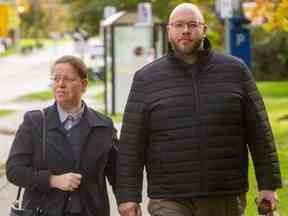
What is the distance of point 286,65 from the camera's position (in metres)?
48.4

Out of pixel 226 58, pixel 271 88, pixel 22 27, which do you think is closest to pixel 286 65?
pixel 271 88

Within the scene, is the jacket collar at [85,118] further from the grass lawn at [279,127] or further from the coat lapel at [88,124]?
the grass lawn at [279,127]

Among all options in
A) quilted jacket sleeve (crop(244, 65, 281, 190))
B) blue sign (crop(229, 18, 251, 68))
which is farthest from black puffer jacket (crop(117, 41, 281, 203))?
blue sign (crop(229, 18, 251, 68))

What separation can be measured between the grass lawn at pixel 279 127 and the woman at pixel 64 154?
4.56 metres

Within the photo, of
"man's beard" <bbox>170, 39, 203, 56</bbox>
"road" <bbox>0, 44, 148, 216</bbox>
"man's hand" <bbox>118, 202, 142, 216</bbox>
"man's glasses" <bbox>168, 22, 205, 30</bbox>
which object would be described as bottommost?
"road" <bbox>0, 44, 148, 216</bbox>

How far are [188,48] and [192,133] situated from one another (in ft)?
1.45

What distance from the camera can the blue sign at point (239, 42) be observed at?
68.2 ft

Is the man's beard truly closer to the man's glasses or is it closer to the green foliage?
the man's glasses

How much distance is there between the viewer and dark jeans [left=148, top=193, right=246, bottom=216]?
5480mm

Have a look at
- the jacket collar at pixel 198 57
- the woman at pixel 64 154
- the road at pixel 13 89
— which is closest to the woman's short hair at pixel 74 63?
the woman at pixel 64 154

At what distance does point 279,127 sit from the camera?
2173 cm

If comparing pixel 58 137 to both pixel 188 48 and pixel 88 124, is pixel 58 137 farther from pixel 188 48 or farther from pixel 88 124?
pixel 188 48

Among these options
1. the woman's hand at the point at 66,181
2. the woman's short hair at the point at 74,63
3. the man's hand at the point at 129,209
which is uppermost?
the woman's short hair at the point at 74,63

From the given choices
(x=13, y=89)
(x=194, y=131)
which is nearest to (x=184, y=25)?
(x=194, y=131)
